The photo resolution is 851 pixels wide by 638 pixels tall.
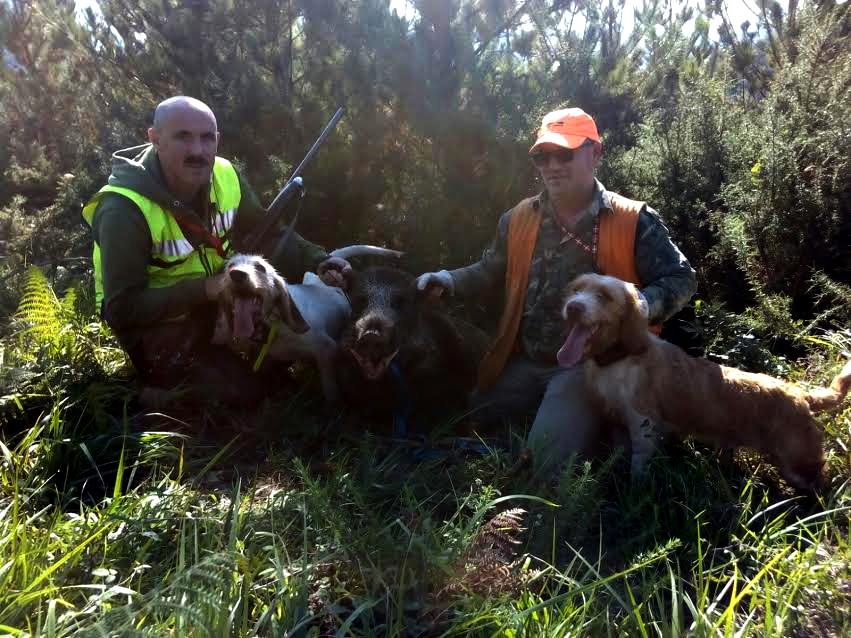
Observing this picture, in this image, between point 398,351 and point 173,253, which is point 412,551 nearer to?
point 398,351

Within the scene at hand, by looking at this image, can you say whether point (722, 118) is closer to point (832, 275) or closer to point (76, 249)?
point (832, 275)

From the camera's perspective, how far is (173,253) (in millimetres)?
4371

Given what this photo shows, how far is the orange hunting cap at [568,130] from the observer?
3.76 metres

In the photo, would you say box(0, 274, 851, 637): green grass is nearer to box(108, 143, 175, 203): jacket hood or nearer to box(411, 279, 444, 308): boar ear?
box(411, 279, 444, 308): boar ear

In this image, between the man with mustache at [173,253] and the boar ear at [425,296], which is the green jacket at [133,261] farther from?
the boar ear at [425,296]

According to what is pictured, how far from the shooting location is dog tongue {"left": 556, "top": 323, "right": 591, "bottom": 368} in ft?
10.8

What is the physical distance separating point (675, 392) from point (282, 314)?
2302 millimetres

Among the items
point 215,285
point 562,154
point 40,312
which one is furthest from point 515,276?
point 40,312

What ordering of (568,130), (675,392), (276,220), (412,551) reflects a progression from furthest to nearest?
(276,220), (568,130), (675,392), (412,551)

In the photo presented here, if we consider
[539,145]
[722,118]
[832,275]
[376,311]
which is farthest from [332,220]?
[832,275]

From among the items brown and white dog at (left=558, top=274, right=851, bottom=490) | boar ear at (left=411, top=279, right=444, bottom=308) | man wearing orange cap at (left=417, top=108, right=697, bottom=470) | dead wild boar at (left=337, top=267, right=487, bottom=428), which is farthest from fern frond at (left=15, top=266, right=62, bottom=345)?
brown and white dog at (left=558, top=274, right=851, bottom=490)

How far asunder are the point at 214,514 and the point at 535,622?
1536mm

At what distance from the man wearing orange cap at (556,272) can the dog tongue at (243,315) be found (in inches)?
41.2

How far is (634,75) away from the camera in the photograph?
21.3ft
